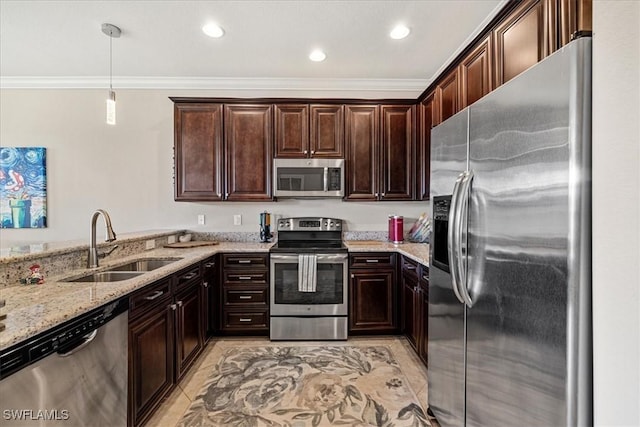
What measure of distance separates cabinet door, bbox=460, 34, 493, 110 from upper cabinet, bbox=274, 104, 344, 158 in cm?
131

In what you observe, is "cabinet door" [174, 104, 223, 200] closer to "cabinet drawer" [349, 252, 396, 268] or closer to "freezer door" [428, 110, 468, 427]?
"cabinet drawer" [349, 252, 396, 268]

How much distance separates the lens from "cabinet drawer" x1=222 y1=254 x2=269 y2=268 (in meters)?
3.06

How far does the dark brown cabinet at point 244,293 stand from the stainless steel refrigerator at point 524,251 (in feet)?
6.25

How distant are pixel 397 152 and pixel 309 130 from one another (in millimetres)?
1004

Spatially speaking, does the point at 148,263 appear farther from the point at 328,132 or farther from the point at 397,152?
the point at 397,152

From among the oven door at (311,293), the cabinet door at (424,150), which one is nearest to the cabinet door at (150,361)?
the oven door at (311,293)

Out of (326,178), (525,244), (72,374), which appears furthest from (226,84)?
(525,244)

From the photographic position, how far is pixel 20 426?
1025mm

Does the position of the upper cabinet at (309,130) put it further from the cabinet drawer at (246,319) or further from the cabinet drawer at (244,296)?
the cabinet drawer at (246,319)

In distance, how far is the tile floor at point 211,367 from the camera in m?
2.00

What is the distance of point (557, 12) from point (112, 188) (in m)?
4.25
